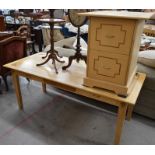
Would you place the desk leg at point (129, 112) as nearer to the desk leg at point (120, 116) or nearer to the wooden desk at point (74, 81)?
the wooden desk at point (74, 81)

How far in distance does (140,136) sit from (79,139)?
59 cm

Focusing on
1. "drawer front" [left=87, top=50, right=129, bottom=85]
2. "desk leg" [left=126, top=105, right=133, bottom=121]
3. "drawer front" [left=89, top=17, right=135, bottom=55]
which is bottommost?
"desk leg" [left=126, top=105, right=133, bottom=121]

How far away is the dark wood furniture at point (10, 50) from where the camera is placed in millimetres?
2234

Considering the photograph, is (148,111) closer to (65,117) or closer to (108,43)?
(65,117)

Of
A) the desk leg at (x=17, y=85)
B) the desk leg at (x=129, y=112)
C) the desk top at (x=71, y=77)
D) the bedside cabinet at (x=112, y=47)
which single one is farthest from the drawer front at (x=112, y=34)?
the desk leg at (x=17, y=85)

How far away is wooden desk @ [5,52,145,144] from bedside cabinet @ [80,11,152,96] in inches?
2.3

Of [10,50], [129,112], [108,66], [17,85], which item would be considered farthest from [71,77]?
[10,50]

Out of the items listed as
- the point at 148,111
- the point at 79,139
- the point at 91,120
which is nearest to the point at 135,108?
the point at 148,111

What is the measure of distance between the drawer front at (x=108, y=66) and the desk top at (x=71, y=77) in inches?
4.6

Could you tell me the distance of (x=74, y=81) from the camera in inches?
60.1

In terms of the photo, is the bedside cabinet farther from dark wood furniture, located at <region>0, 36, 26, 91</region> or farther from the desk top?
dark wood furniture, located at <region>0, 36, 26, 91</region>

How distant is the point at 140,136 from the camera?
1721mm

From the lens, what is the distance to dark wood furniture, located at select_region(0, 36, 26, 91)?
223cm

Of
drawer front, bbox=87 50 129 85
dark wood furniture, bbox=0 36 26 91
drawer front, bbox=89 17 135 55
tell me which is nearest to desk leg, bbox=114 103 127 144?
drawer front, bbox=87 50 129 85
